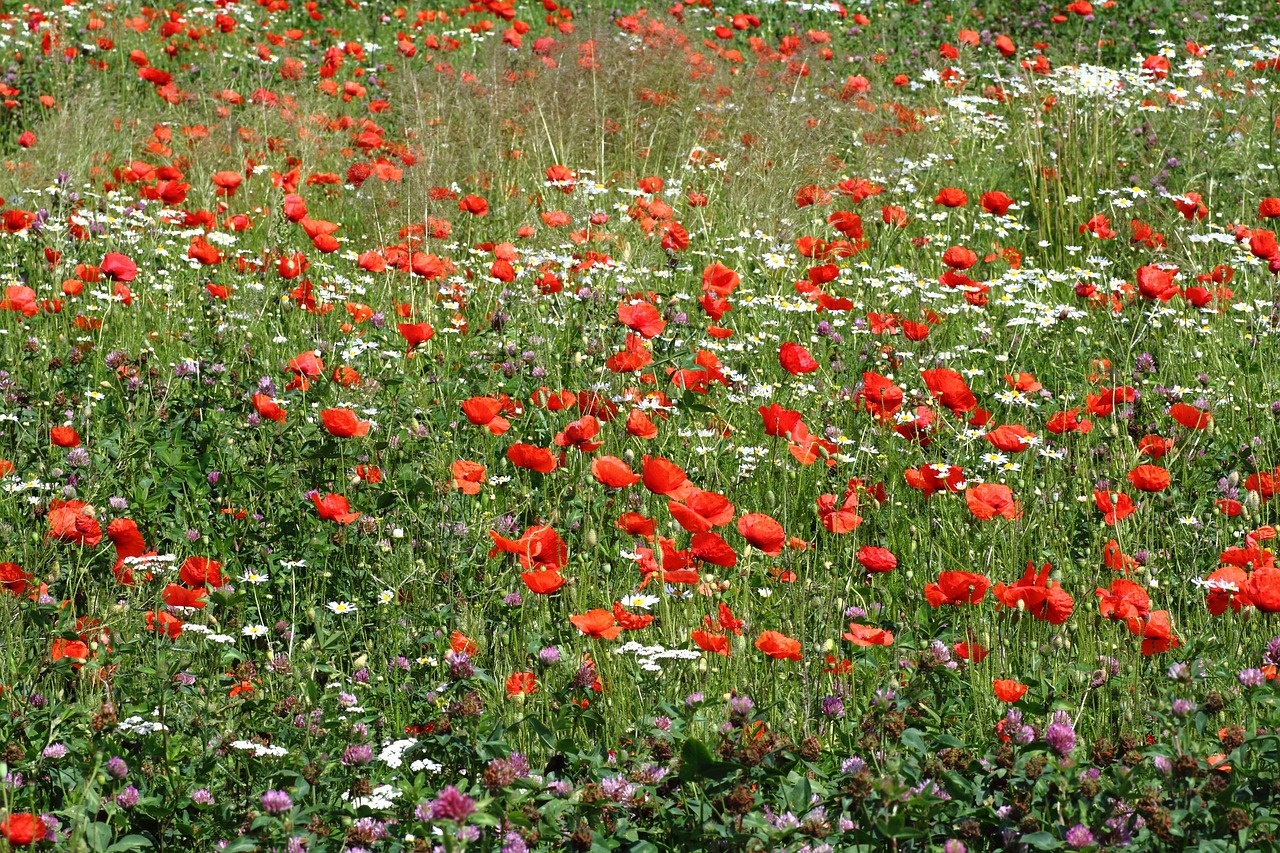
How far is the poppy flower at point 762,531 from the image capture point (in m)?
2.48

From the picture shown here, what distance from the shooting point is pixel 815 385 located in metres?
4.31

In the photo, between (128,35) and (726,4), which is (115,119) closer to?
(128,35)

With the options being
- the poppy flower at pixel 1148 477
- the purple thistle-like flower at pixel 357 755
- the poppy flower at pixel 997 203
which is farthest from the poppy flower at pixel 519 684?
the poppy flower at pixel 997 203

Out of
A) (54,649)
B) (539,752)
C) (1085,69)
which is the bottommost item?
(539,752)

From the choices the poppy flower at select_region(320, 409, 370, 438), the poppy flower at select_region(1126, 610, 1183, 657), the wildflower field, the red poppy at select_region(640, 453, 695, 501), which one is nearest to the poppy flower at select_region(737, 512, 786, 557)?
the wildflower field

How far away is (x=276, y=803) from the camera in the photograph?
1971 mm

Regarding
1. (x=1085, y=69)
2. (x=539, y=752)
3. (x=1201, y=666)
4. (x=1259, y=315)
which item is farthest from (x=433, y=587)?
(x=1085, y=69)

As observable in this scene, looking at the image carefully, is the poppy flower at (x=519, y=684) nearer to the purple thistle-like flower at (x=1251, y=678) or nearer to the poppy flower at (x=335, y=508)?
the poppy flower at (x=335, y=508)

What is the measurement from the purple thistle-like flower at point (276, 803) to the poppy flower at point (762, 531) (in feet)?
3.11

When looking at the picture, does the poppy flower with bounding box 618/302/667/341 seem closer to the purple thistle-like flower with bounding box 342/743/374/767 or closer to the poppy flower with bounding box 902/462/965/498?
the poppy flower with bounding box 902/462/965/498

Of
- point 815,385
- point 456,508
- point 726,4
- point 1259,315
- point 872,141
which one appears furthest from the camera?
point 726,4

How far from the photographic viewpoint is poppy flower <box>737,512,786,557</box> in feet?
8.13

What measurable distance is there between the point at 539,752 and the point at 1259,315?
11.8 ft

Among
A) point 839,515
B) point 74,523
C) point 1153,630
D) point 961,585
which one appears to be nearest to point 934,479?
point 839,515
